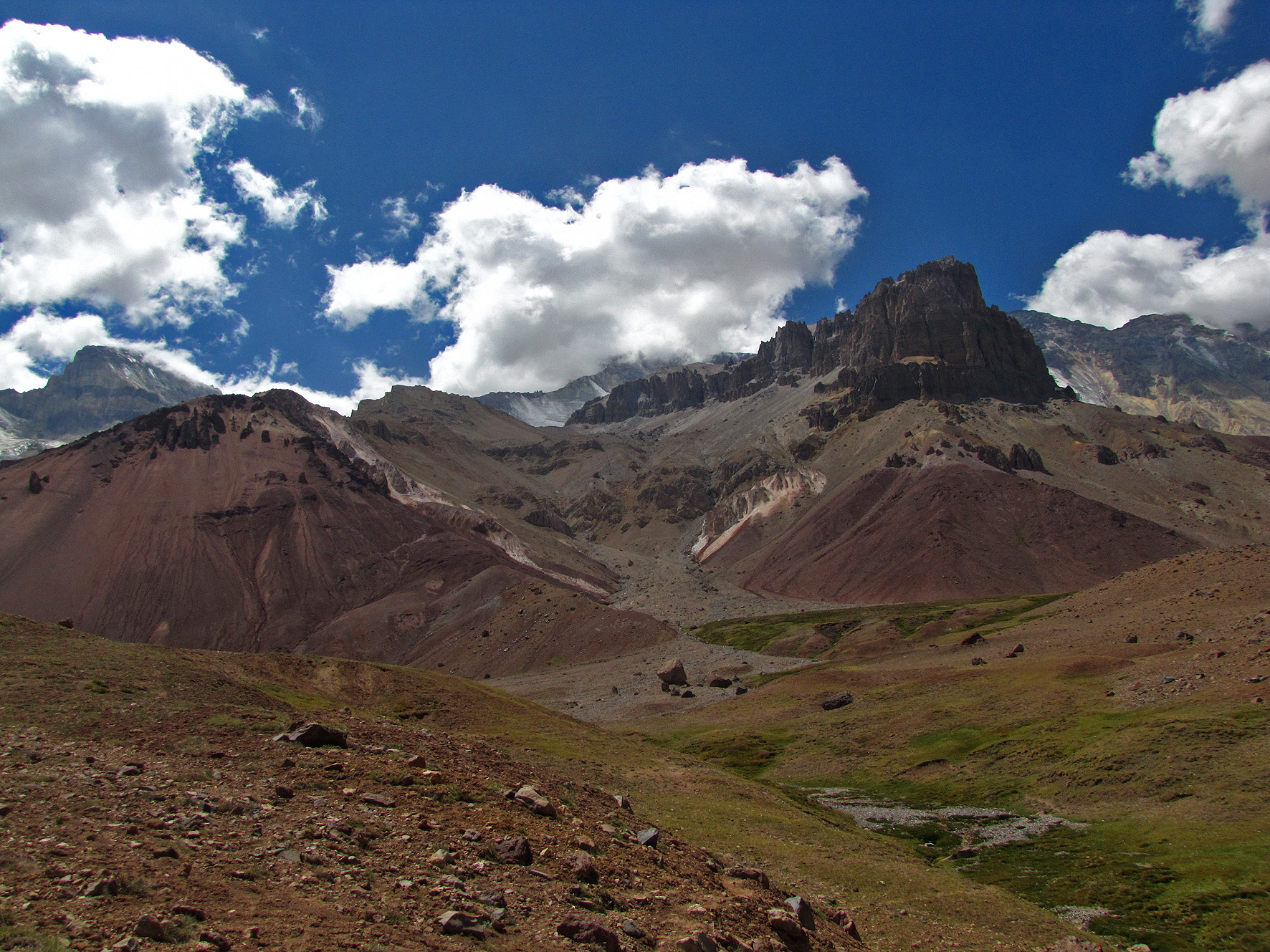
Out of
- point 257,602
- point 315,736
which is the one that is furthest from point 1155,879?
point 257,602

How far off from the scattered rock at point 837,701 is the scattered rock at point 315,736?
2469 inches

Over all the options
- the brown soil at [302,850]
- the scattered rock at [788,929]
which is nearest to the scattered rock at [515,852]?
the brown soil at [302,850]

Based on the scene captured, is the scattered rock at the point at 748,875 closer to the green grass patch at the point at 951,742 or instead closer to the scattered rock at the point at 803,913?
the scattered rock at the point at 803,913

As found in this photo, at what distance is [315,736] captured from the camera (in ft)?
75.3

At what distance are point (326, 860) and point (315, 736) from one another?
7988 mm

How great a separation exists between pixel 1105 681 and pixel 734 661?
263 ft

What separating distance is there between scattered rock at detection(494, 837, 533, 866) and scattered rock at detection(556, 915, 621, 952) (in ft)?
9.51

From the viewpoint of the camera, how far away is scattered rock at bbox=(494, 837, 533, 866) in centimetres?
1705

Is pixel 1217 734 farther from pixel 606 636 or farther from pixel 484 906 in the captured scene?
pixel 606 636

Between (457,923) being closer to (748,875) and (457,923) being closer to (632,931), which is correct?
(632,931)

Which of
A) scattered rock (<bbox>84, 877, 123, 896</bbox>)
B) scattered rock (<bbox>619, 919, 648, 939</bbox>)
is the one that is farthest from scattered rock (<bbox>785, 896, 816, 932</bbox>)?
scattered rock (<bbox>84, 877, 123, 896</bbox>)

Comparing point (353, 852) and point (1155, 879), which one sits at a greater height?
point (353, 852)

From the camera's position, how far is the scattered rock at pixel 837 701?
78.2 meters

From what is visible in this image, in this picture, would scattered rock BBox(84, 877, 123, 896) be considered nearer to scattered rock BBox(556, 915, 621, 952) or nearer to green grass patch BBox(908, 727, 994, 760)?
scattered rock BBox(556, 915, 621, 952)
